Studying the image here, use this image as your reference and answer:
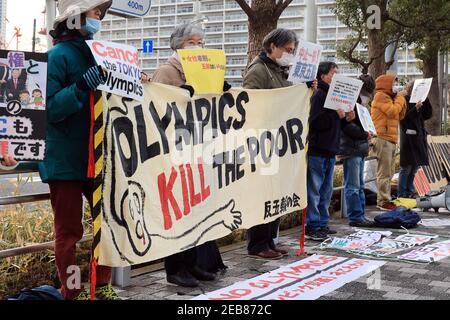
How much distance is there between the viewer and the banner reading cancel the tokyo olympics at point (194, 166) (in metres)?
3.79

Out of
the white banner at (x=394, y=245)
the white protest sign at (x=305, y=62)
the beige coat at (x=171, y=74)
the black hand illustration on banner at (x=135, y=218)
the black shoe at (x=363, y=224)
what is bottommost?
the black shoe at (x=363, y=224)

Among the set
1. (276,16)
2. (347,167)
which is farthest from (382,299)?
(276,16)

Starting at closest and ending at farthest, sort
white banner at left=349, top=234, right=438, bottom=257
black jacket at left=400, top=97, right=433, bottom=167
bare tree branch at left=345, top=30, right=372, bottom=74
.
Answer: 1. white banner at left=349, top=234, right=438, bottom=257
2. black jacket at left=400, top=97, right=433, bottom=167
3. bare tree branch at left=345, top=30, right=372, bottom=74

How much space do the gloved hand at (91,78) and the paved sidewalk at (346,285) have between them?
1592 millimetres

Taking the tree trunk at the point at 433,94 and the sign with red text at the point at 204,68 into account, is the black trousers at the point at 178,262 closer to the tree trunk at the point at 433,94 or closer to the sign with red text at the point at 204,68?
the sign with red text at the point at 204,68

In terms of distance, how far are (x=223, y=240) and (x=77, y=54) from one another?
9.80 feet

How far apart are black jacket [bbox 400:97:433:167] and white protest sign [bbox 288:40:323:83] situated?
402cm

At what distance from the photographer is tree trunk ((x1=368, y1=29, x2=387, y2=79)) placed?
43.2 ft

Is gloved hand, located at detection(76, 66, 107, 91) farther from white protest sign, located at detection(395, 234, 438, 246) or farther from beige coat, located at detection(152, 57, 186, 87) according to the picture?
white protest sign, located at detection(395, 234, 438, 246)

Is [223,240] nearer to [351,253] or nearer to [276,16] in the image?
[351,253]

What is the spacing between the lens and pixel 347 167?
23.7 ft

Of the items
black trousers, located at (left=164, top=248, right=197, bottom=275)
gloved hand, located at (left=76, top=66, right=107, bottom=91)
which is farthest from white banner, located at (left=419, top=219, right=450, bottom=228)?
→ gloved hand, located at (left=76, top=66, right=107, bottom=91)

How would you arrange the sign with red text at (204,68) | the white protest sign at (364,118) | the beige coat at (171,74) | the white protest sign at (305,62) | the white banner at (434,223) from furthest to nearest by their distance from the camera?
1. the white banner at (434,223)
2. the white protest sign at (364,118)
3. the white protest sign at (305,62)
4. the beige coat at (171,74)
5. the sign with red text at (204,68)

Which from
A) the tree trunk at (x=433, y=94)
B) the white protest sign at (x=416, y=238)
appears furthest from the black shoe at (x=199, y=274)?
the tree trunk at (x=433, y=94)
